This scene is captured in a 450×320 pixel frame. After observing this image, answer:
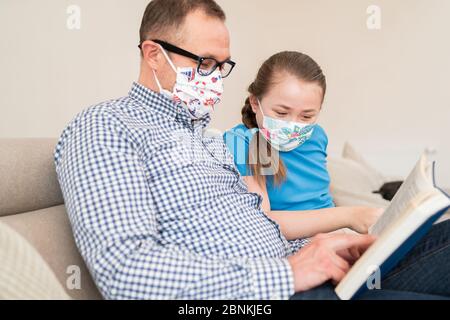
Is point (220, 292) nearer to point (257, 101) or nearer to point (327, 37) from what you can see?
point (257, 101)

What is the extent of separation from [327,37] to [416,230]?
2395 mm

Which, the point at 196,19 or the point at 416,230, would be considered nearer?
the point at 416,230

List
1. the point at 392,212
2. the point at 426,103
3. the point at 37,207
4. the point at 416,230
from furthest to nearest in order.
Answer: the point at 426,103 < the point at 37,207 < the point at 392,212 < the point at 416,230

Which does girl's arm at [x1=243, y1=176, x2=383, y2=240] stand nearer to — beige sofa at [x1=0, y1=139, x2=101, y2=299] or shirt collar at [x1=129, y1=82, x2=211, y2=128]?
shirt collar at [x1=129, y1=82, x2=211, y2=128]

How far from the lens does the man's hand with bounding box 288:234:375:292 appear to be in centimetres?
87

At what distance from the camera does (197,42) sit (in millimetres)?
1174

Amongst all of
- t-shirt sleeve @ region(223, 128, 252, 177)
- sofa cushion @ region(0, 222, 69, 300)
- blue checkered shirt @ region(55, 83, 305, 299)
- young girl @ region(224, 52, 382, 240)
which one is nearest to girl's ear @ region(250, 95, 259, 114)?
young girl @ region(224, 52, 382, 240)

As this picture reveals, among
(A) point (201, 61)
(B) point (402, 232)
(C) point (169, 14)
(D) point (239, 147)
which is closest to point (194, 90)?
(A) point (201, 61)

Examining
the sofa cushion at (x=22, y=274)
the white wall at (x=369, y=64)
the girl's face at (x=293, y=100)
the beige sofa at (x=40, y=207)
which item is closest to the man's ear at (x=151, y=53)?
the beige sofa at (x=40, y=207)

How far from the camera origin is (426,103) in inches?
116

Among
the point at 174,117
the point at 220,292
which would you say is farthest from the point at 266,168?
the point at 220,292

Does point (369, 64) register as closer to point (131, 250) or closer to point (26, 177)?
point (26, 177)

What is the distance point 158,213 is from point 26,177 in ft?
1.14

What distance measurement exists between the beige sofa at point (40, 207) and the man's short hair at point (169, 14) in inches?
15.2
